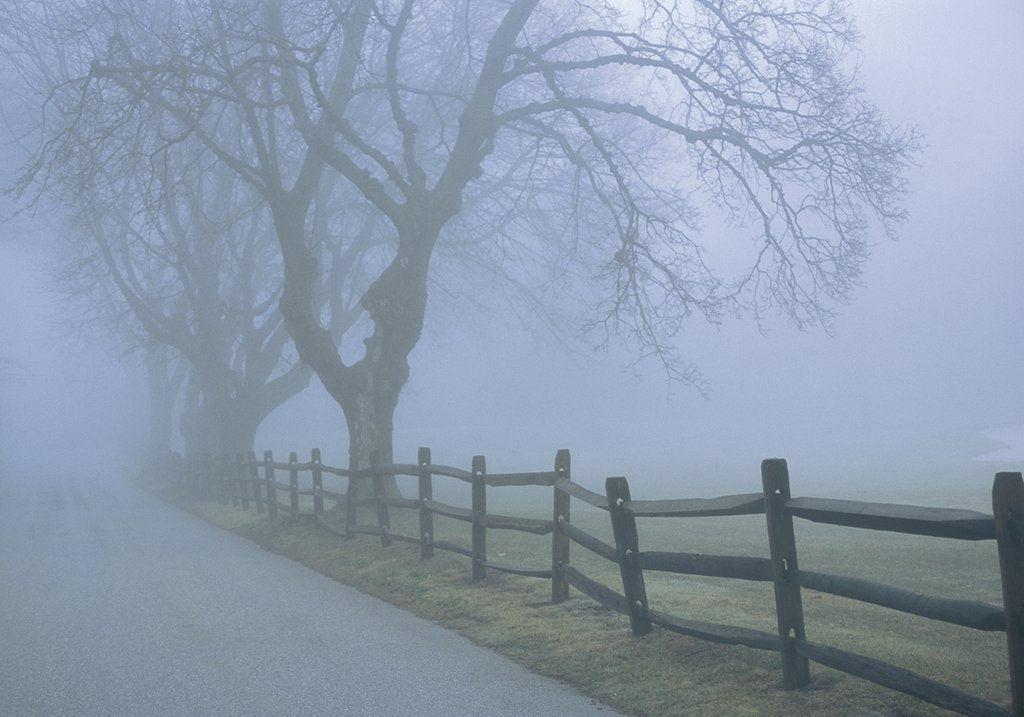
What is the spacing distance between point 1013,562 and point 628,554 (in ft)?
12.9

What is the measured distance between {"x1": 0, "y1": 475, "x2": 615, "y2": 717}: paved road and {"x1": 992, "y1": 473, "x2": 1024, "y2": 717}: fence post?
8.30ft

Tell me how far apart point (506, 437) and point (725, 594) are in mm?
75825

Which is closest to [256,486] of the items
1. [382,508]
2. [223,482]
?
[223,482]

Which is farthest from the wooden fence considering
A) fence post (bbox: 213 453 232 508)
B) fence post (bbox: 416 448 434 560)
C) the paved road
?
fence post (bbox: 213 453 232 508)

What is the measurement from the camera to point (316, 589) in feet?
41.0

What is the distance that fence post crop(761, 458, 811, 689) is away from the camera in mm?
6402

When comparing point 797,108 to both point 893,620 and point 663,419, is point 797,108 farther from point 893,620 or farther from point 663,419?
point 663,419

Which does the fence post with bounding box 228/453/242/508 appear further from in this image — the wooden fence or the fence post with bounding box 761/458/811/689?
the fence post with bounding box 761/458/811/689

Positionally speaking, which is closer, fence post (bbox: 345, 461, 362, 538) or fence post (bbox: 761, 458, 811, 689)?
fence post (bbox: 761, 458, 811, 689)

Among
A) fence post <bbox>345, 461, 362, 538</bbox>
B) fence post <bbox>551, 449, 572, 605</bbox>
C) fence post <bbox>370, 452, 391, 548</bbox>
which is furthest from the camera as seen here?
fence post <bbox>345, 461, 362, 538</bbox>

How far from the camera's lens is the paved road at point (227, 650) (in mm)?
6941

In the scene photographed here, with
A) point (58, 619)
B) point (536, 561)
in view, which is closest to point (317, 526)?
point (536, 561)

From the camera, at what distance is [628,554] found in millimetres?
8406

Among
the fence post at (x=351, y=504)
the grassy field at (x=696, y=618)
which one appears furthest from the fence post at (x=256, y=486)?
the fence post at (x=351, y=504)
